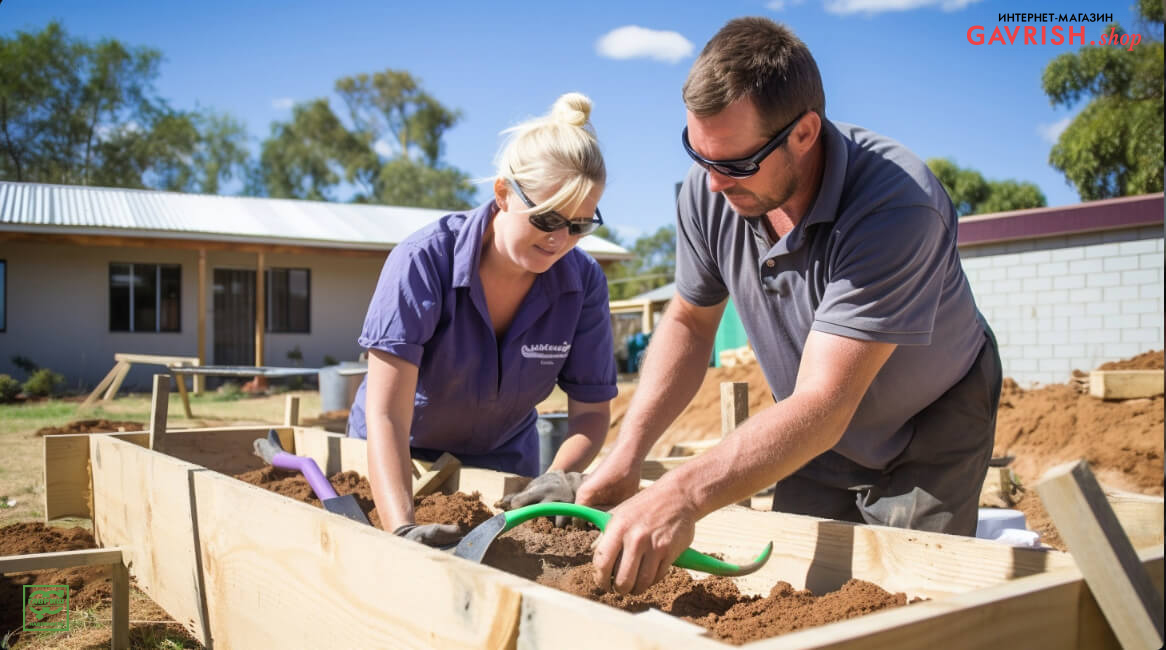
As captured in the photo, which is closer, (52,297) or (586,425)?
(586,425)

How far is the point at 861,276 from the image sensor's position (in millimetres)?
1963

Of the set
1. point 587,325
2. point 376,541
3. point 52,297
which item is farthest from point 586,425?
point 52,297

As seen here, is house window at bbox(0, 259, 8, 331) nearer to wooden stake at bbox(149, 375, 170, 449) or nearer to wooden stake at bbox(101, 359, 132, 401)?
wooden stake at bbox(101, 359, 132, 401)

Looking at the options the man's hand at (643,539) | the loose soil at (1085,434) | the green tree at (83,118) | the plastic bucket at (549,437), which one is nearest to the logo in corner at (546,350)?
the man's hand at (643,539)

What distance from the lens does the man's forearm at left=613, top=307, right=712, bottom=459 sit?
2385mm

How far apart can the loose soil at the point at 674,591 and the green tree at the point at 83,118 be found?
→ 40751mm

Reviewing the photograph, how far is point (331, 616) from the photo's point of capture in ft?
6.03

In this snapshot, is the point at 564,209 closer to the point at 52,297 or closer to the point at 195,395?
the point at 195,395

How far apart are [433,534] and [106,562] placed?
6.24 ft

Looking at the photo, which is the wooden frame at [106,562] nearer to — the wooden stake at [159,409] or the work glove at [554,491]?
the wooden stake at [159,409]

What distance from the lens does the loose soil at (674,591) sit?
1.76 metres

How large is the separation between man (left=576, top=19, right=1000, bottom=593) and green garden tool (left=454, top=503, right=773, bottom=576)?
25 centimetres

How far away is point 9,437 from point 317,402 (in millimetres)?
5972

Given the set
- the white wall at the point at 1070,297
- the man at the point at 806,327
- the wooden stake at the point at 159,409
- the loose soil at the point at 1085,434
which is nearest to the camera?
the man at the point at 806,327
